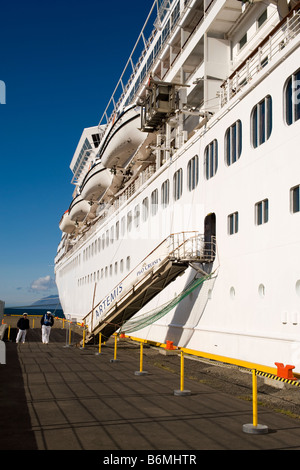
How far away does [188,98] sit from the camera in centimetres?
2370

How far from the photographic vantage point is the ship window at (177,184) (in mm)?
20234

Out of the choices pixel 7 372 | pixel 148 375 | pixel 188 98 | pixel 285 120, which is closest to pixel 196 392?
pixel 148 375

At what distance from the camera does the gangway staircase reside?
16.8 meters

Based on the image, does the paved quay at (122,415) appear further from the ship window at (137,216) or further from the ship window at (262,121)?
the ship window at (137,216)

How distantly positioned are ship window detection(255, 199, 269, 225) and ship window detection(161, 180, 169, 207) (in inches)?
332

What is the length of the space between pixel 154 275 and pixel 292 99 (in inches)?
328

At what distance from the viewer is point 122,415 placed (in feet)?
27.8

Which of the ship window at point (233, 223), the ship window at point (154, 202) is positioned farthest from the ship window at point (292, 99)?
the ship window at point (154, 202)

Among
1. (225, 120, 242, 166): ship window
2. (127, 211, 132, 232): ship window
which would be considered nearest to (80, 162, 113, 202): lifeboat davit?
(127, 211, 132, 232): ship window

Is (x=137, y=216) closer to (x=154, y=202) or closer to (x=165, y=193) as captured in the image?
(x=154, y=202)

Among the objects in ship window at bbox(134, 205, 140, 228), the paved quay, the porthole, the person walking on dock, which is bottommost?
the paved quay

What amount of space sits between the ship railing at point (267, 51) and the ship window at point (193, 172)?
2.50 meters

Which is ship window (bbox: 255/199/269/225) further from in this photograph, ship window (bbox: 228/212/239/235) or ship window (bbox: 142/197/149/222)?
ship window (bbox: 142/197/149/222)

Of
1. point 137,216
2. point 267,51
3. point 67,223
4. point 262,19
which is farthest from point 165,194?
point 67,223
